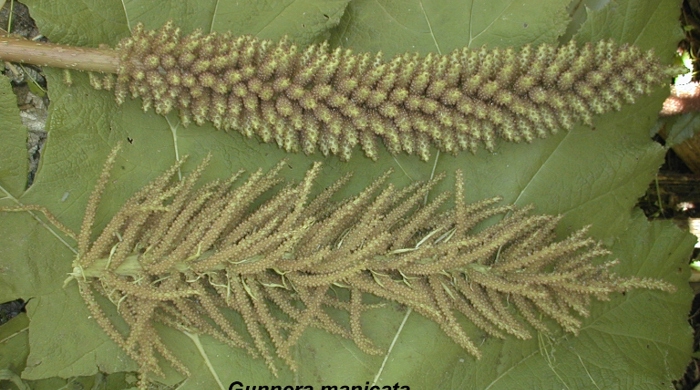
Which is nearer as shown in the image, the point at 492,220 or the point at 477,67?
the point at 477,67

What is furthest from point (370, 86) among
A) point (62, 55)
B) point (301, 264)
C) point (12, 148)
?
point (12, 148)

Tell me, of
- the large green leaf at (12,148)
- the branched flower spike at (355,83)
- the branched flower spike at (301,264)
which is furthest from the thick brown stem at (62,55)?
the branched flower spike at (301,264)

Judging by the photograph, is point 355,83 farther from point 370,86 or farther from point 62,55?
point 62,55

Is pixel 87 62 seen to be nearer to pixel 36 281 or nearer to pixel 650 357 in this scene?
pixel 36 281

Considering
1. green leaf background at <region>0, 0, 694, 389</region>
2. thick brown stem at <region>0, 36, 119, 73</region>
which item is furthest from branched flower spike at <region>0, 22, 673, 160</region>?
green leaf background at <region>0, 0, 694, 389</region>

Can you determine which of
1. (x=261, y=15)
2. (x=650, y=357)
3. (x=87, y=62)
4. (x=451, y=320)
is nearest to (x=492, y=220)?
(x=451, y=320)

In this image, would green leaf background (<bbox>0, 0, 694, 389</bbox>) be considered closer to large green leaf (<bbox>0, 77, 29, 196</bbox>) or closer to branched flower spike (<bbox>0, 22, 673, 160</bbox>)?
large green leaf (<bbox>0, 77, 29, 196</bbox>)
